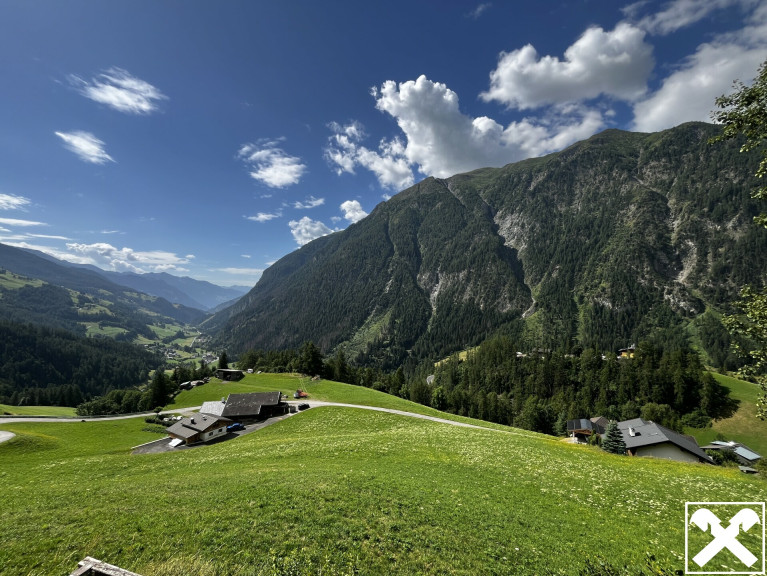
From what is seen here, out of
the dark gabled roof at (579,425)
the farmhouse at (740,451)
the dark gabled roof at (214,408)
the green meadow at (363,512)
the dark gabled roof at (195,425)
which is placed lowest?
the farmhouse at (740,451)

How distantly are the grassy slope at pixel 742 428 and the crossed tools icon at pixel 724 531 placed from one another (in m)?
117

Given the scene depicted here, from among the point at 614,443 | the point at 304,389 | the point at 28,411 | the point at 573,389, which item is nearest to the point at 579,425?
the point at 614,443

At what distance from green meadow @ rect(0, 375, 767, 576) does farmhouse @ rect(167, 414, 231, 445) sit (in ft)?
55.5

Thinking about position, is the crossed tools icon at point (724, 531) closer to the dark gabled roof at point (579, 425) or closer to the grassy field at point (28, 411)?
the dark gabled roof at point (579, 425)

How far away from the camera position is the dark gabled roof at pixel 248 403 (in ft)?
205

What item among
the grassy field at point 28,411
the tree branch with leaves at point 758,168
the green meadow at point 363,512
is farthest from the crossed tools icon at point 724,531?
the grassy field at point 28,411

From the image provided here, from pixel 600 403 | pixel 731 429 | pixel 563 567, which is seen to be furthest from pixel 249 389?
pixel 731 429

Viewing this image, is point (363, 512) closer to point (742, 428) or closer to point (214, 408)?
point (214, 408)

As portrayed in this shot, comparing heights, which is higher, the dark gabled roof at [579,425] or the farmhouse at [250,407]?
the farmhouse at [250,407]

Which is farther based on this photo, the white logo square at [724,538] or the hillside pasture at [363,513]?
the white logo square at [724,538]

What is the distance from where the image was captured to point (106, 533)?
1337 centimetres

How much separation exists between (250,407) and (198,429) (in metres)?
13.2

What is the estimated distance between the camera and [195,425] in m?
53.0

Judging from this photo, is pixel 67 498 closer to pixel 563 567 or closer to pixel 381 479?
pixel 381 479
